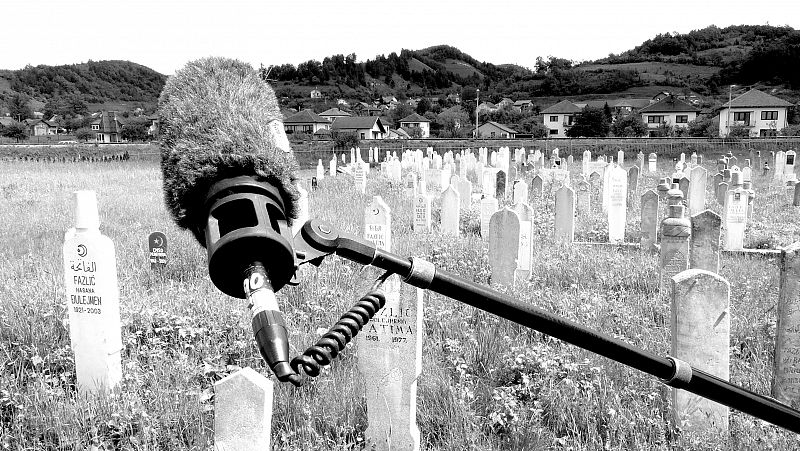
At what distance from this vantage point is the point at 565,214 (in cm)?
1034

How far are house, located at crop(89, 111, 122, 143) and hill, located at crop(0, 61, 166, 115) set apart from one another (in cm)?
3599

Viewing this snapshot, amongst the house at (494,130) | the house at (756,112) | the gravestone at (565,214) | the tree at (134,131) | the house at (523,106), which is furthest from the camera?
the house at (523,106)

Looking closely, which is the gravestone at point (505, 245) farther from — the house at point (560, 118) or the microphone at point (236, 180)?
the house at point (560, 118)

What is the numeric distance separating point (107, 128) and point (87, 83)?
205 feet

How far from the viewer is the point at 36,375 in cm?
423

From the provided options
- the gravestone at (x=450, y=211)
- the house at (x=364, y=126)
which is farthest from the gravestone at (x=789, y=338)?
the house at (x=364, y=126)

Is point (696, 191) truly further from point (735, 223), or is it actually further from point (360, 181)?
point (360, 181)

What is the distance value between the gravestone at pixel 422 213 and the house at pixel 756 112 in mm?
67106

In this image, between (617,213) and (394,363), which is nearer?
(394,363)

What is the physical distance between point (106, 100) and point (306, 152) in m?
107

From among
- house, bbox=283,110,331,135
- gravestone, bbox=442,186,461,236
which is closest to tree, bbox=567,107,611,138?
house, bbox=283,110,331,135

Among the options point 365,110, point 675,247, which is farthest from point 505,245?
point 365,110

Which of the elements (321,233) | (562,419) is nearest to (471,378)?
(562,419)

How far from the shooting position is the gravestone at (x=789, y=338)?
4.26 m
